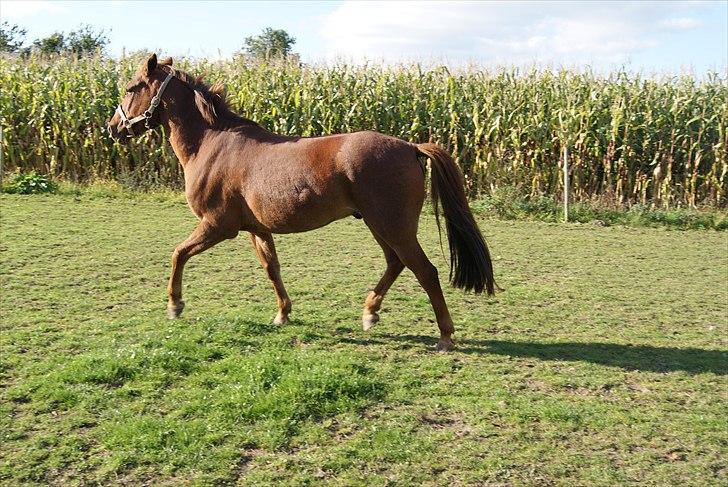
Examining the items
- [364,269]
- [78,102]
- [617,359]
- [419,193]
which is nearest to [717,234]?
[364,269]

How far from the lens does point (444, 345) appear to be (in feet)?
20.4

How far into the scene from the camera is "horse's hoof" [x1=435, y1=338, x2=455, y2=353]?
20.3 feet

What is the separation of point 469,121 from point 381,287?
950 centimetres

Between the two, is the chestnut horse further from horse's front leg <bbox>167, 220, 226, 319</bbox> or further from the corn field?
the corn field

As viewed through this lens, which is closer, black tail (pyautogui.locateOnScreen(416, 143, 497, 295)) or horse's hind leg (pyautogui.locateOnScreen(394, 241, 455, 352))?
horse's hind leg (pyautogui.locateOnScreen(394, 241, 455, 352))

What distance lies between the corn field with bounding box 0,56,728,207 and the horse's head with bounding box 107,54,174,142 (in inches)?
339

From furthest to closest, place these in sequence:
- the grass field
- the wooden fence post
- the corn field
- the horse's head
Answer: the corn field
the wooden fence post
the horse's head
the grass field

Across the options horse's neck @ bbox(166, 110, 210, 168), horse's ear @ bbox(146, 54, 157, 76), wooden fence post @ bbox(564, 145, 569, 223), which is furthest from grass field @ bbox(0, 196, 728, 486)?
wooden fence post @ bbox(564, 145, 569, 223)

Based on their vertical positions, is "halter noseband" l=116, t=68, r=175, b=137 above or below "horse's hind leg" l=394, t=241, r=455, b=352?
above

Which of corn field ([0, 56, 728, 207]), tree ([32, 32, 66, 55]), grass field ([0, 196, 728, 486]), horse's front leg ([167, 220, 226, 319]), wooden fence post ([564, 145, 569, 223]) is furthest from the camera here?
tree ([32, 32, 66, 55])

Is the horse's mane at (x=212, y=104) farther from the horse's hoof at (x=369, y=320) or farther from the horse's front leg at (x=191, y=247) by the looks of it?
the horse's hoof at (x=369, y=320)

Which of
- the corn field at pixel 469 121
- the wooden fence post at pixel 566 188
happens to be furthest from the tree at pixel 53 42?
the wooden fence post at pixel 566 188

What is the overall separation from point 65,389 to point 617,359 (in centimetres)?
432

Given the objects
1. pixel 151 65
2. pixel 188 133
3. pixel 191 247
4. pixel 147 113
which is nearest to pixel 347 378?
pixel 191 247
